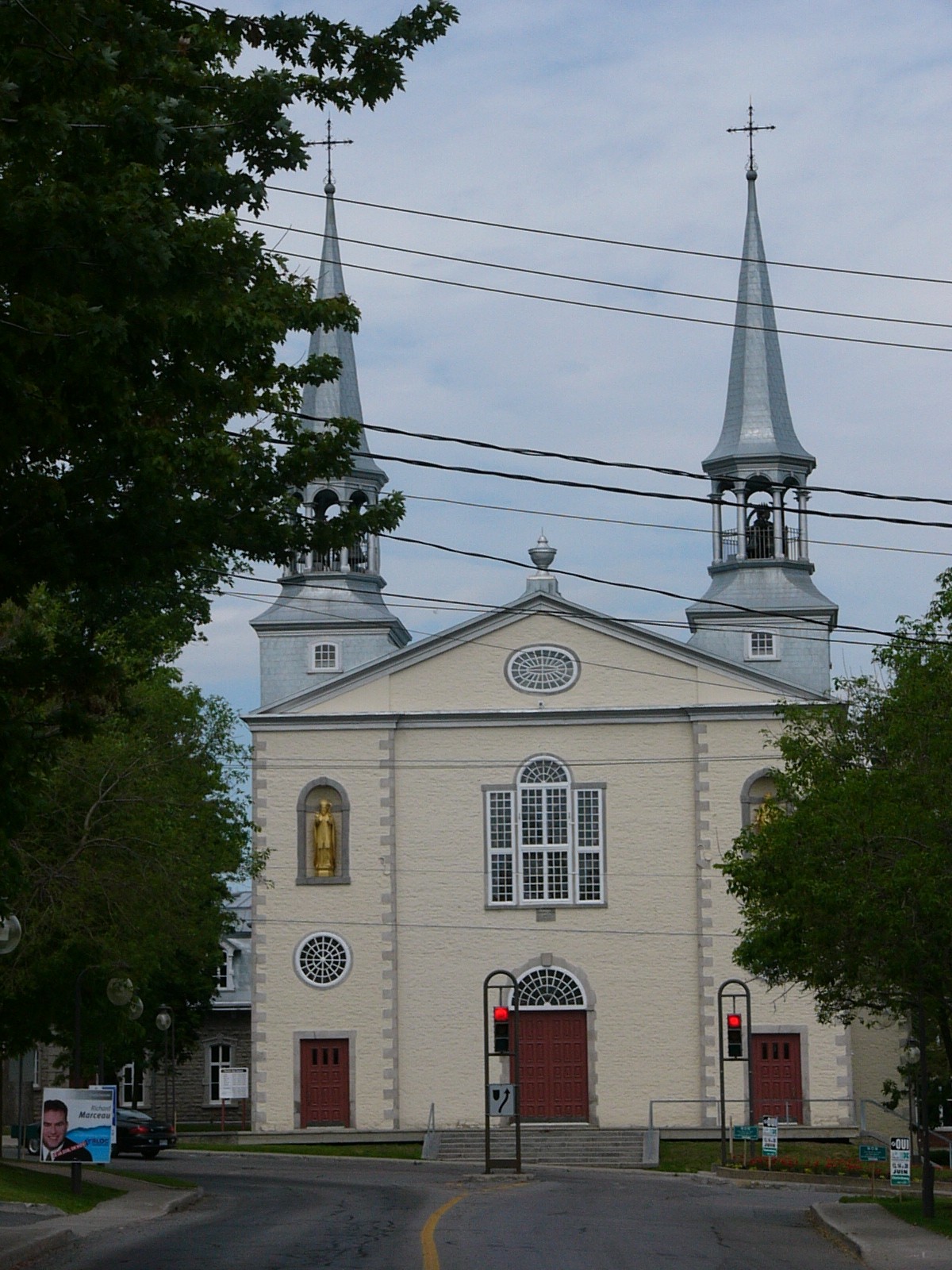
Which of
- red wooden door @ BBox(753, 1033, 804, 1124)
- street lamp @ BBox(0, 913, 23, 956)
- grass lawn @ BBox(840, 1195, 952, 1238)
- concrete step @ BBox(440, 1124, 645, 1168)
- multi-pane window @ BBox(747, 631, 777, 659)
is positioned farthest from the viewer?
multi-pane window @ BBox(747, 631, 777, 659)

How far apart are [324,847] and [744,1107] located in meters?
12.0

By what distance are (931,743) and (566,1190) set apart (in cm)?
1181

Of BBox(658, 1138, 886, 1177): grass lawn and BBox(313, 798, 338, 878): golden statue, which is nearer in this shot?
BBox(658, 1138, 886, 1177): grass lawn

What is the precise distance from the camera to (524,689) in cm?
4925

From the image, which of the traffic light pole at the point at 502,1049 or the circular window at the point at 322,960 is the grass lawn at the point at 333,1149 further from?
the circular window at the point at 322,960

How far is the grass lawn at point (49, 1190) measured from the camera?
25.4 metres

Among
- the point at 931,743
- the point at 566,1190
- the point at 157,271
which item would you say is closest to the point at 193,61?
the point at 157,271

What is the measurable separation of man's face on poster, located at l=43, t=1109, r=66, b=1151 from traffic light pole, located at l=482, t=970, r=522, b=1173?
14802mm

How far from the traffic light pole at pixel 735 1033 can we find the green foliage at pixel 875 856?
53.7 feet

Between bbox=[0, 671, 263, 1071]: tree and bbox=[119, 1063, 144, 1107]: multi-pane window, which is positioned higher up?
bbox=[0, 671, 263, 1071]: tree

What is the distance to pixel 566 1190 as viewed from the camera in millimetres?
31562

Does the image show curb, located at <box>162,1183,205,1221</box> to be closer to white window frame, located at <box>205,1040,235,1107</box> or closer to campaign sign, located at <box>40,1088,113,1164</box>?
campaign sign, located at <box>40,1088,113,1164</box>

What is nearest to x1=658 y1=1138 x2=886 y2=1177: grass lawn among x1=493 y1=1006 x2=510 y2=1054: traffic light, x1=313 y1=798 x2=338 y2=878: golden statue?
x1=493 y1=1006 x2=510 y2=1054: traffic light

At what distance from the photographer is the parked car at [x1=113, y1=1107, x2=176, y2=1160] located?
44438mm
